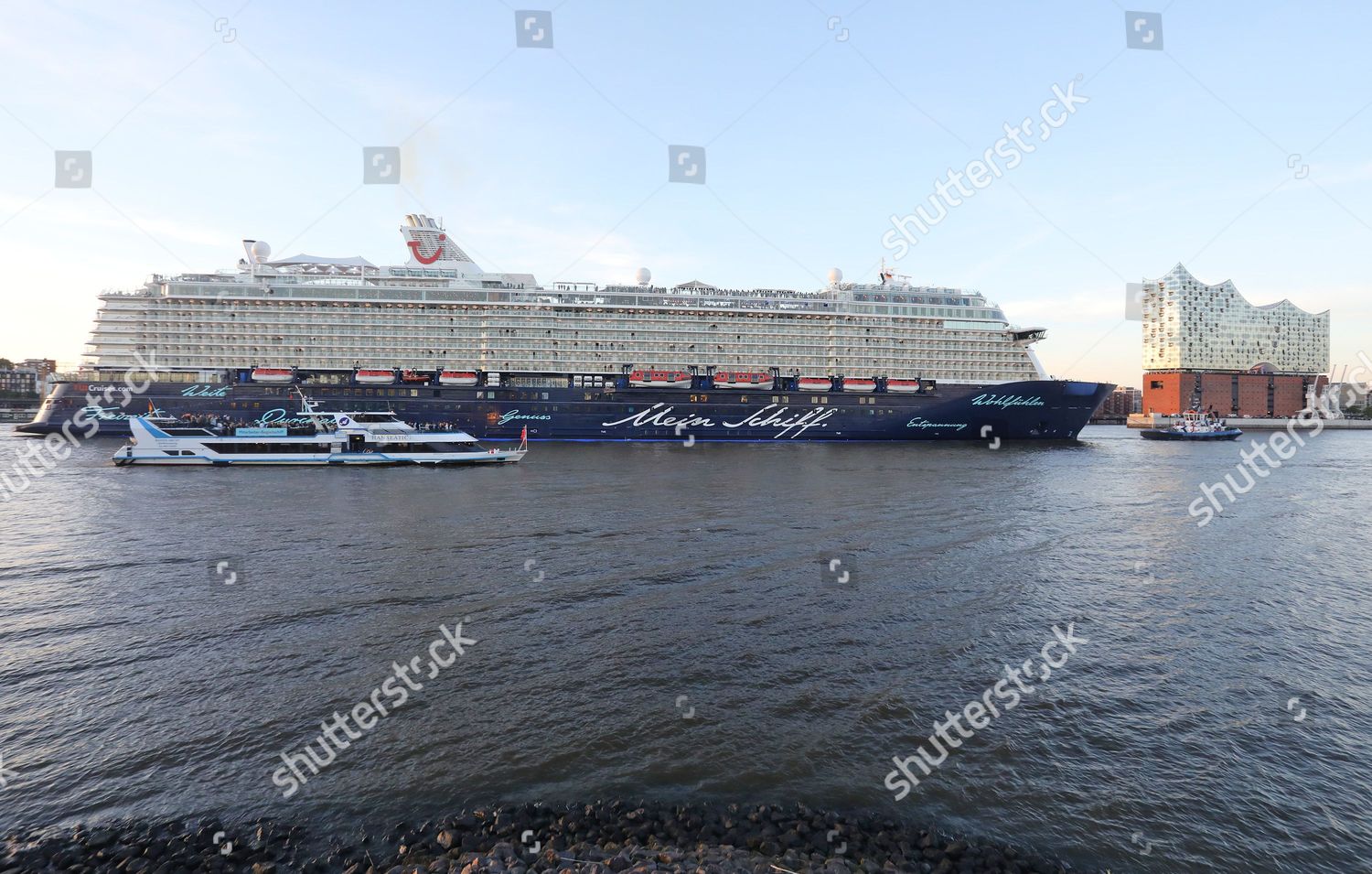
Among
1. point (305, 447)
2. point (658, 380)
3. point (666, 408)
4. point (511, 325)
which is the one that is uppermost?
point (511, 325)

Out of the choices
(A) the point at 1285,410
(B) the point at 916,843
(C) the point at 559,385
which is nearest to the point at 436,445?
(C) the point at 559,385

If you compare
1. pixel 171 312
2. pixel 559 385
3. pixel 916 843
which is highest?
pixel 171 312

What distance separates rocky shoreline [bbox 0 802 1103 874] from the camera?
6.11 m

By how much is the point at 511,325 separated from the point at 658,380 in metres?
18.0

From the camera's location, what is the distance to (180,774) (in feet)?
25.4

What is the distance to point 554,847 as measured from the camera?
6.42 meters

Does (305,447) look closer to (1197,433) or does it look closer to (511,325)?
(511,325)

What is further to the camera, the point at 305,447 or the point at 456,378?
the point at 456,378

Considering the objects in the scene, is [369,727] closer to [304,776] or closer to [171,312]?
[304,776]

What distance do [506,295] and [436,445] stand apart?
93.1 ft

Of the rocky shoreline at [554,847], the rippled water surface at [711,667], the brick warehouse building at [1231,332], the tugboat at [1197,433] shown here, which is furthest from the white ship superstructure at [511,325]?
the brick warehouse building at [1231,332]

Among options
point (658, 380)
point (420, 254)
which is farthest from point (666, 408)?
point (420, 254)

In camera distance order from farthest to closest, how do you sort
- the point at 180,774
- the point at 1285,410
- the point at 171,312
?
the point at 1285,410, the point at 171,312, the point at 180,774

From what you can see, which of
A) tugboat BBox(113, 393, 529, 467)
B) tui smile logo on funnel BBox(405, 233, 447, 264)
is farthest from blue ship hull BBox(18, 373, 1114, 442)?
tui smile logo on funnel BBox(405, 233, 447, 264)
